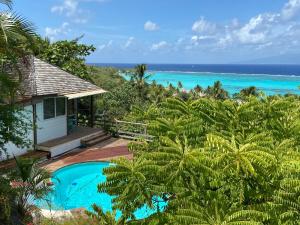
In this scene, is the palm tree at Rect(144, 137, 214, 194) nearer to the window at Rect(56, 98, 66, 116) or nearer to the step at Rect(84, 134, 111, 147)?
the window at Rect(56, 98, 66, 116)

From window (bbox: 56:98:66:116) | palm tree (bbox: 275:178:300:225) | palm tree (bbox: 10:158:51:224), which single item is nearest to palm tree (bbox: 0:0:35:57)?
palm tree (bbox: 10:158:51:224)

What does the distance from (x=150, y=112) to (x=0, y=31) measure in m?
5.02

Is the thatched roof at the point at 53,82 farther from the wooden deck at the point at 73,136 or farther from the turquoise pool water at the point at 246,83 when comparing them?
the turquoise pool water at the point at 246,83

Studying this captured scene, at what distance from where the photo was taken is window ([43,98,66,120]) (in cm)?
2195

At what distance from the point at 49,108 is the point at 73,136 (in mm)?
2478

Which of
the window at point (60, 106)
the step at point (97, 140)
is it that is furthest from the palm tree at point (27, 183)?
the step at point (97, 140)

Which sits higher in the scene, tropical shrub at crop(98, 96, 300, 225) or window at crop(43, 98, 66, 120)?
tropical shrub at crop(98, 96, 300, 225)

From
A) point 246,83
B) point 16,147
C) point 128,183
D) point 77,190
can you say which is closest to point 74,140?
point 16,147

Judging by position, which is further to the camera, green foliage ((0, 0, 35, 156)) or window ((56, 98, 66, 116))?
window ((56, 98, 66, 116))

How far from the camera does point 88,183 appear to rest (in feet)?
64.1

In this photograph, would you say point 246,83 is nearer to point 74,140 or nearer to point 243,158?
point 74,140

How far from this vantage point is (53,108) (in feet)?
73.7

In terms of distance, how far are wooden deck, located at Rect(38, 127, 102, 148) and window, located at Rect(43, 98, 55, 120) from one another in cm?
145

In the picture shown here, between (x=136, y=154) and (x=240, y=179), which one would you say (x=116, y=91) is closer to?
(x=136, y=154)
